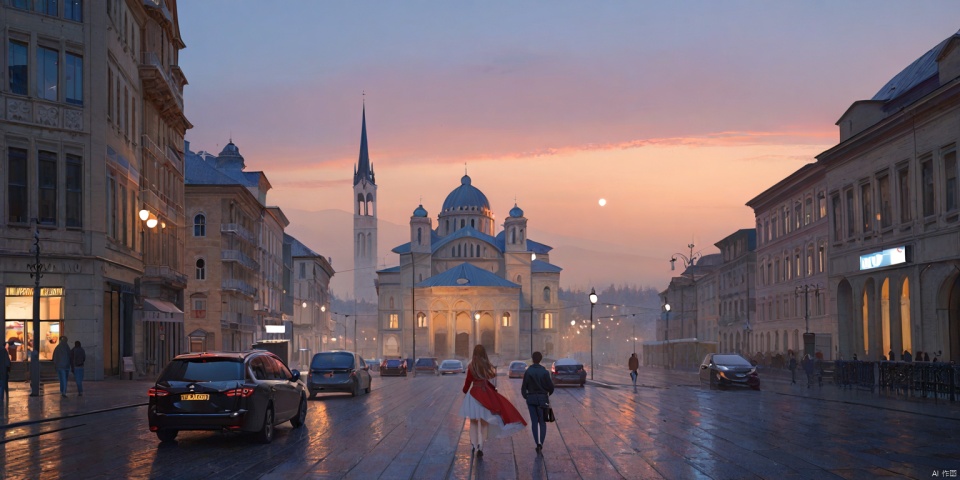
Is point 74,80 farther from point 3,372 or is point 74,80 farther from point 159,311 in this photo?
point 3,372

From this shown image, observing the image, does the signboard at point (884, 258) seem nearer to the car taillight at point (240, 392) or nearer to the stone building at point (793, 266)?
the stone building at point (793, 266)

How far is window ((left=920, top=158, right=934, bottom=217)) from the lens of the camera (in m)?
41.5

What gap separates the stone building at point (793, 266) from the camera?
213 feet

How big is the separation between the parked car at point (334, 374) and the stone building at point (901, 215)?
21.8 meters

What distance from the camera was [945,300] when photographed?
4044cm

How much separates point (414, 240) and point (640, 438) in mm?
136664

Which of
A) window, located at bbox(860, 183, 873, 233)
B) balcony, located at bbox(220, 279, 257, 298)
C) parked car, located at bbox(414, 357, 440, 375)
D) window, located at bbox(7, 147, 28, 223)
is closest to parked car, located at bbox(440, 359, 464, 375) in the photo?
parked car, located at bbox(414, 357, 440, 375)

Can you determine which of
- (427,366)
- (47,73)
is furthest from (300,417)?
(427,366)

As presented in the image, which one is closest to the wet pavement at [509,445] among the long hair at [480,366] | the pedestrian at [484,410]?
the pedestrian at [484,410]

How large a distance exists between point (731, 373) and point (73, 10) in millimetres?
28655

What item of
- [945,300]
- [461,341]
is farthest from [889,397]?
[461,341]

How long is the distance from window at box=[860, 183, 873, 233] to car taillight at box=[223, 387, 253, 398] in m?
37.2

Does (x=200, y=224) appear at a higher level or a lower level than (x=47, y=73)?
lower

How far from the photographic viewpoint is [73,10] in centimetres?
3838
